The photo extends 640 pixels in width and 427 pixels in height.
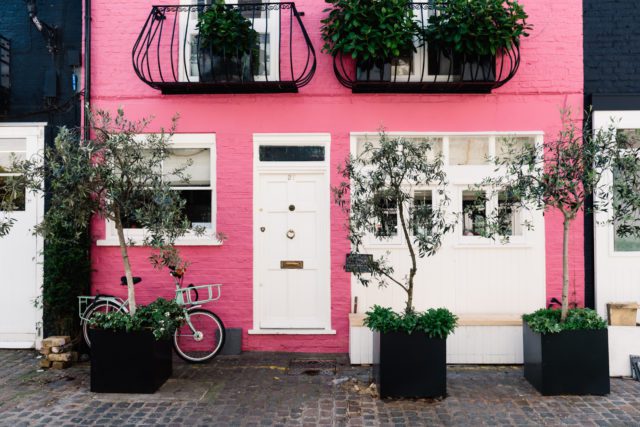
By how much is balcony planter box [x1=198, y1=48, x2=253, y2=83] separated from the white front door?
250cm

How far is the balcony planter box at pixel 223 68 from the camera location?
6734 mm

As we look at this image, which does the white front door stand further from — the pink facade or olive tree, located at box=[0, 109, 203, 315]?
olive tree, located at box=[0, 109, 203, 315]

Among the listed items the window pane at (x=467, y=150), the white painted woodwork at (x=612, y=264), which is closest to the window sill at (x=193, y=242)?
the window pane at (x=467, y=150)

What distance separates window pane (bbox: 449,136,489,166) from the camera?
23.0ft

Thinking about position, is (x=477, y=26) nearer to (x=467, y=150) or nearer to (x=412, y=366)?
(x=467, y=150)

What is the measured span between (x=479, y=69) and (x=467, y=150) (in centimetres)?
109

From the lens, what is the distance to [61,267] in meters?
6.54

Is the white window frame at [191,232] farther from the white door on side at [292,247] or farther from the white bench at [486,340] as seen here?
the white bench at [486,340]

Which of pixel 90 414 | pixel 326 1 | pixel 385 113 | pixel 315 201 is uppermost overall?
pixel 326 1

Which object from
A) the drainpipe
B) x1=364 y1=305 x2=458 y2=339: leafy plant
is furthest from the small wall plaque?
the drainpipe

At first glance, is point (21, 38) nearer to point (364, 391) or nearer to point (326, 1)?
point (326, 1)

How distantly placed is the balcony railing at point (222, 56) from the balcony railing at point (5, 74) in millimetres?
1856

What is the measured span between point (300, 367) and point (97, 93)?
4.70 m

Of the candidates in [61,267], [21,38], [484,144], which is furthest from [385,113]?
[21,38]
